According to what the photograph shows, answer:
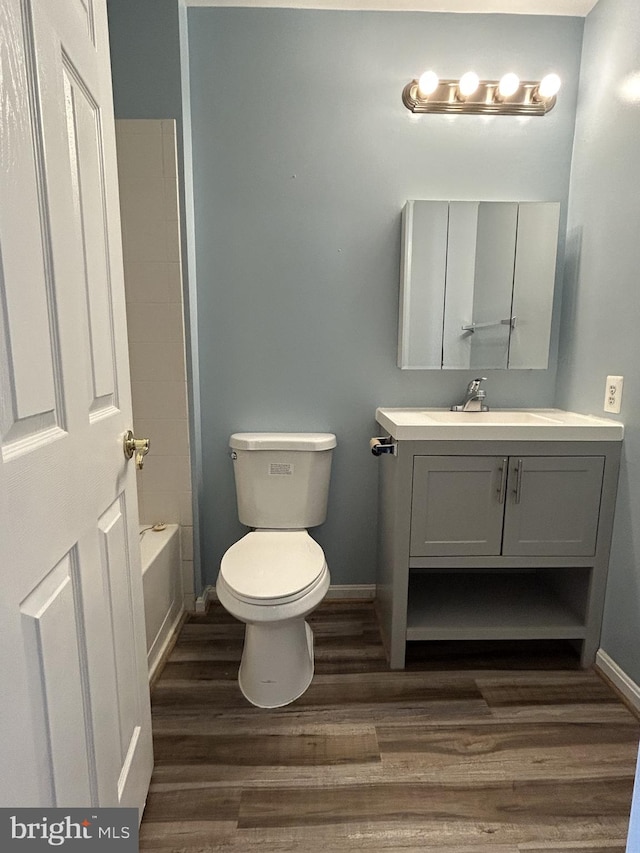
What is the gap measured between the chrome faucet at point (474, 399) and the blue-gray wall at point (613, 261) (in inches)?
→ 14.0

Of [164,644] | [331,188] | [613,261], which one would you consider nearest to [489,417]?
[613,261]

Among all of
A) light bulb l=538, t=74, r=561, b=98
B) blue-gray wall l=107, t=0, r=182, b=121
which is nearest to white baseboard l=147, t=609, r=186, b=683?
blue-gray wall l=107, t=0, r=182, b=121

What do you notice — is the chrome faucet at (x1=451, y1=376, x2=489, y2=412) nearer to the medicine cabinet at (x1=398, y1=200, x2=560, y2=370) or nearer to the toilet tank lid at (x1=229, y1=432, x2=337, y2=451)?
the medicine cabinet at (x1=398, y1=200, x2=560, y2=370)

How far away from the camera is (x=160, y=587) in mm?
1701

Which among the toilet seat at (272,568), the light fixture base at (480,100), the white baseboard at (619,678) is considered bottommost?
the white baseboard at (619,678)

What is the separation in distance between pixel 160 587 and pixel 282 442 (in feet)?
2.31

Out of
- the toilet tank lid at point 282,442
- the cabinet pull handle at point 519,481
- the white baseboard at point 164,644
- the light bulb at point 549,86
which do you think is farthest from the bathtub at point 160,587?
the light bulb at point 549,86

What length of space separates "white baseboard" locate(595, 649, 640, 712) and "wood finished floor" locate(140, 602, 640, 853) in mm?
36

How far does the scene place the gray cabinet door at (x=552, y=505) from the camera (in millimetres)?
1585

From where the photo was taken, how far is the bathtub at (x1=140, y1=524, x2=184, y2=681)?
158 centimetres

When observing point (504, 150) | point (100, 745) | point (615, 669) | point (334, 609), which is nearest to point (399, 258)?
point (504, 150)

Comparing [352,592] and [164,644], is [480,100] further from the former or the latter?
[164,644]

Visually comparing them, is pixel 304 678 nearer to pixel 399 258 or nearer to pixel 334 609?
pixel 334 609

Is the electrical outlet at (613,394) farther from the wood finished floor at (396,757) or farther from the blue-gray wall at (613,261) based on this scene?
the wood finished floor at (396,757)
